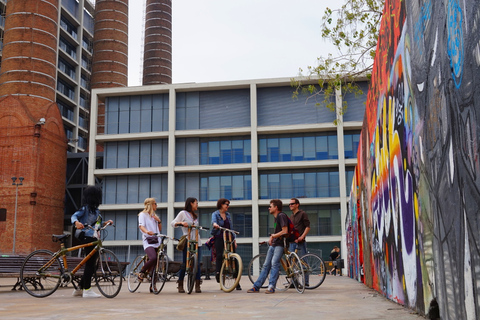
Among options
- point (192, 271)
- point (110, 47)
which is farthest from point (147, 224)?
point (110, 47)

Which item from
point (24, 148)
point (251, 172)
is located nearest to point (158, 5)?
point (24, 148)

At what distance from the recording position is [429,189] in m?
3.96

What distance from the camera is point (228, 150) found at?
145 ft

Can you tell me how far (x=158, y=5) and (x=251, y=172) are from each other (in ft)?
120

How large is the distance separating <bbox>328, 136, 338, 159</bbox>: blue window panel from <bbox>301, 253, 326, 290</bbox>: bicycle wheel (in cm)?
3244

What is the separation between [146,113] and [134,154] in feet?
12.2

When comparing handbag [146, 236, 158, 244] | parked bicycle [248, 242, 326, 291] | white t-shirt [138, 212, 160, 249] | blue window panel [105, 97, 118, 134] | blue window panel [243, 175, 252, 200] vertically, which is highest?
blue window panel [105, 97, 118, 134]

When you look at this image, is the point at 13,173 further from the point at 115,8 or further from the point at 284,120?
the point at 115,8

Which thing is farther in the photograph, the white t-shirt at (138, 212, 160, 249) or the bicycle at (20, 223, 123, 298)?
the white t-shirt at (138, 212, 160, 249)

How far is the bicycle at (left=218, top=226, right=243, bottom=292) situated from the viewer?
9.27 meters

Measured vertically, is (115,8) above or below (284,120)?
above

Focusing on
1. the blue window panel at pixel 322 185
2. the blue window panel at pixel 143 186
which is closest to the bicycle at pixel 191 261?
the blue window panel at pixel 322 185

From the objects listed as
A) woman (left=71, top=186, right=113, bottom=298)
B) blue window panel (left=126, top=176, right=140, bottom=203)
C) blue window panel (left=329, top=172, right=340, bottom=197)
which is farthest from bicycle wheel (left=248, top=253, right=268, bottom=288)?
blue window panel (left=126, top=176, right=140, bottom=203)

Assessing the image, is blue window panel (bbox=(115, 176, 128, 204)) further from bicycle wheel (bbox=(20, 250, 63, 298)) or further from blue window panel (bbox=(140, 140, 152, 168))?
bicycle wheel (bbox=(20, 250, 63, 298))
